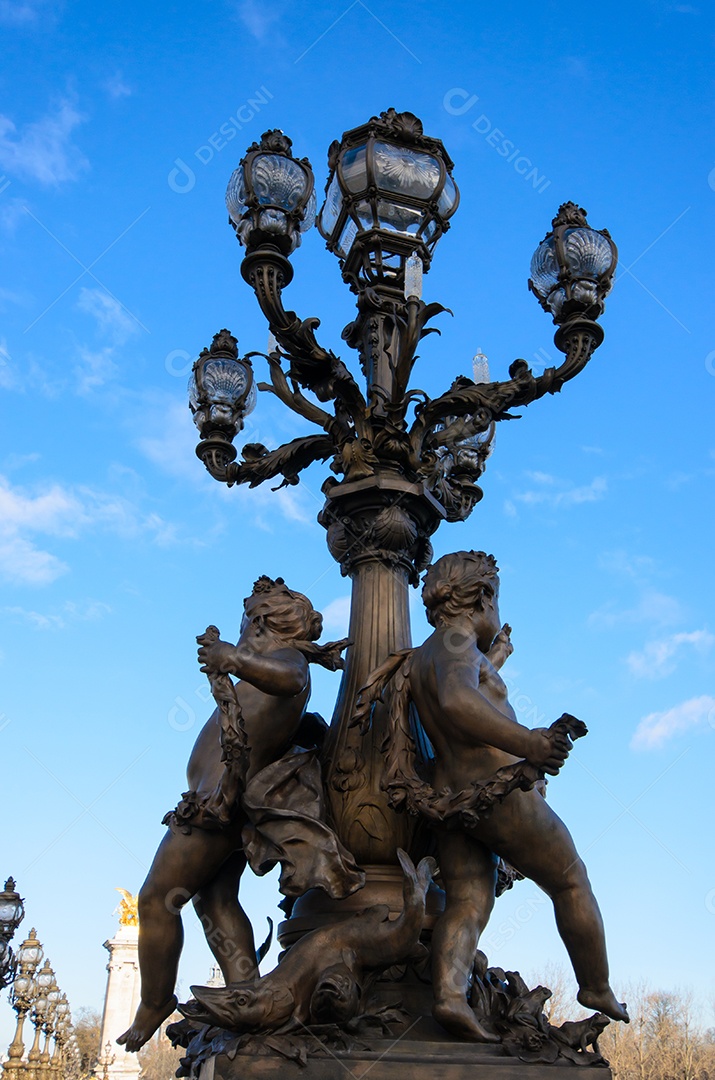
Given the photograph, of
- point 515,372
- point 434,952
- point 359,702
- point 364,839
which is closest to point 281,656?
point 359,702

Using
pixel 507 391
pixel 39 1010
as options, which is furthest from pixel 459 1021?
pixel 39 1010

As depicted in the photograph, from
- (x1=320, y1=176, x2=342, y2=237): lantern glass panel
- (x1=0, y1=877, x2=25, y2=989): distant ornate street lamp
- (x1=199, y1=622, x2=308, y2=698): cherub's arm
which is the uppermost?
(x1=320, y1=176, x2=342, y2=237): lantern glass panel

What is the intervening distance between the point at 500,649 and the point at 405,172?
2.64m

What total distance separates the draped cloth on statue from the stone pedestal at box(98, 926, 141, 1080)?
4444cm

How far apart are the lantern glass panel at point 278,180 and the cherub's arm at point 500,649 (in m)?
2.28

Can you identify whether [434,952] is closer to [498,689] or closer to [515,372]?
[498,689]

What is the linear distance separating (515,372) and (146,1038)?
361cm

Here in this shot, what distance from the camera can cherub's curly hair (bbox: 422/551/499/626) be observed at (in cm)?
445

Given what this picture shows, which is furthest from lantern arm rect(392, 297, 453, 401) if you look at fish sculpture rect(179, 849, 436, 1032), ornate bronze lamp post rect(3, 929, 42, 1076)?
ornate bronze lamp post rect(3, 929, 42, 1076)

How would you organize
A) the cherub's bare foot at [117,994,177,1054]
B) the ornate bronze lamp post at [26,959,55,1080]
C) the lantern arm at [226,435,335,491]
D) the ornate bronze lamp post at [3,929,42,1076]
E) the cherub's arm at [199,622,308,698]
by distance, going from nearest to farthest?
1. the cherub's arm at [199,622,308,698]
2. the cherub's bare foot at [117,994,177,1054]
3. the lantern arm at [226,435,335,491]
4. the ornate bronze lamp post at [3,929,42,1076]
5. the ornate bronze lamp post at [26,959,55,1080]

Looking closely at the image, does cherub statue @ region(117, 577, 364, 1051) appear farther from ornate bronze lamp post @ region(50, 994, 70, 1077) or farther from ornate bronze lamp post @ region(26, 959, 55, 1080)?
ornate bronze lamp post @ region(50, 994, 70, 1077)

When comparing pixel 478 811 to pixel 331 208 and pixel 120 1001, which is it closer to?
pixel 331 208

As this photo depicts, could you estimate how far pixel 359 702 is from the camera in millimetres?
4312

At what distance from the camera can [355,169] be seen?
18.4ft
